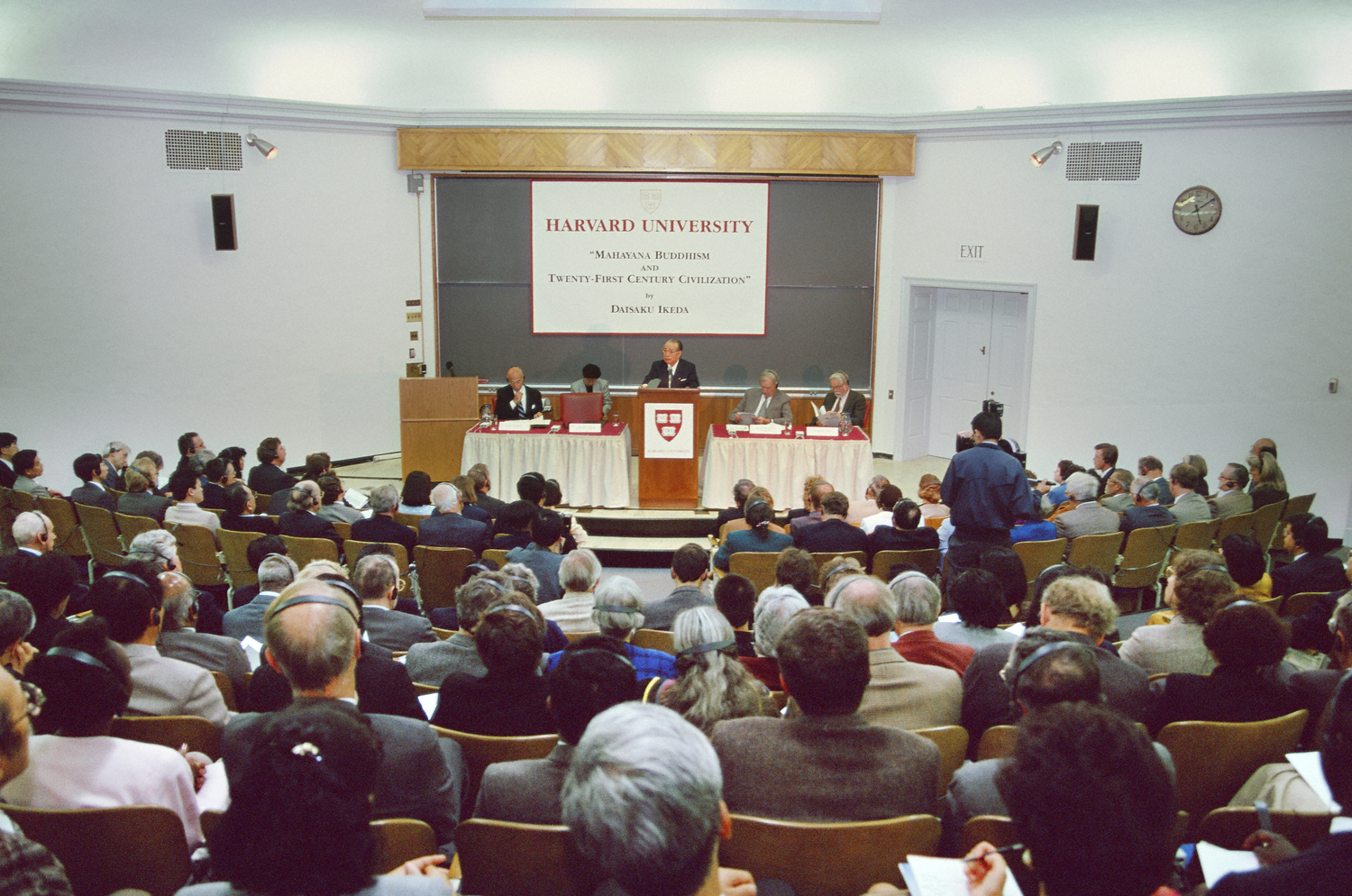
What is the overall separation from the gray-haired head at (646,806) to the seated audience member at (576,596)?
2.81 metres

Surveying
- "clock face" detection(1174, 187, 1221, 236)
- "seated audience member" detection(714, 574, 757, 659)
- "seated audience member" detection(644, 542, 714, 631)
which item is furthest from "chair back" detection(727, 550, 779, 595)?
"clock face" detection(1174, 187, 1221, 236)

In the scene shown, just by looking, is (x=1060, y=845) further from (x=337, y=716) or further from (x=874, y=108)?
(x=874, y=108)

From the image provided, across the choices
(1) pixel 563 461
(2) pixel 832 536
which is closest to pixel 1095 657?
(2) pixel 832 536

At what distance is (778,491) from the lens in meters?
8.69

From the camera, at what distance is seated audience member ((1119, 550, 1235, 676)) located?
3627 millimetres

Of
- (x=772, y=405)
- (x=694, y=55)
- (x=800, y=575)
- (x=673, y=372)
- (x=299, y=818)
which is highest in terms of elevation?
(x=694, y=55)

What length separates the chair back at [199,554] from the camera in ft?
19.2

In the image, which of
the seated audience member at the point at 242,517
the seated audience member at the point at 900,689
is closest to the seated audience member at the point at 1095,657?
the seated audience member at the point at 900,689

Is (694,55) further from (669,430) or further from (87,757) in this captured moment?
(87,757)

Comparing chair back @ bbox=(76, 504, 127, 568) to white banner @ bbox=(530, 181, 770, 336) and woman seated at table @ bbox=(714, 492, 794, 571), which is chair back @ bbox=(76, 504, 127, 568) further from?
white banner @ bbox=(530, 181, 770, 336)

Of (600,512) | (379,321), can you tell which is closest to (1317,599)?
(600,512)

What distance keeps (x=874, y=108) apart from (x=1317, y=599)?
7467 mm

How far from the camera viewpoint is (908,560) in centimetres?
565

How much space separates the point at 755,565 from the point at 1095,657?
284 cm
